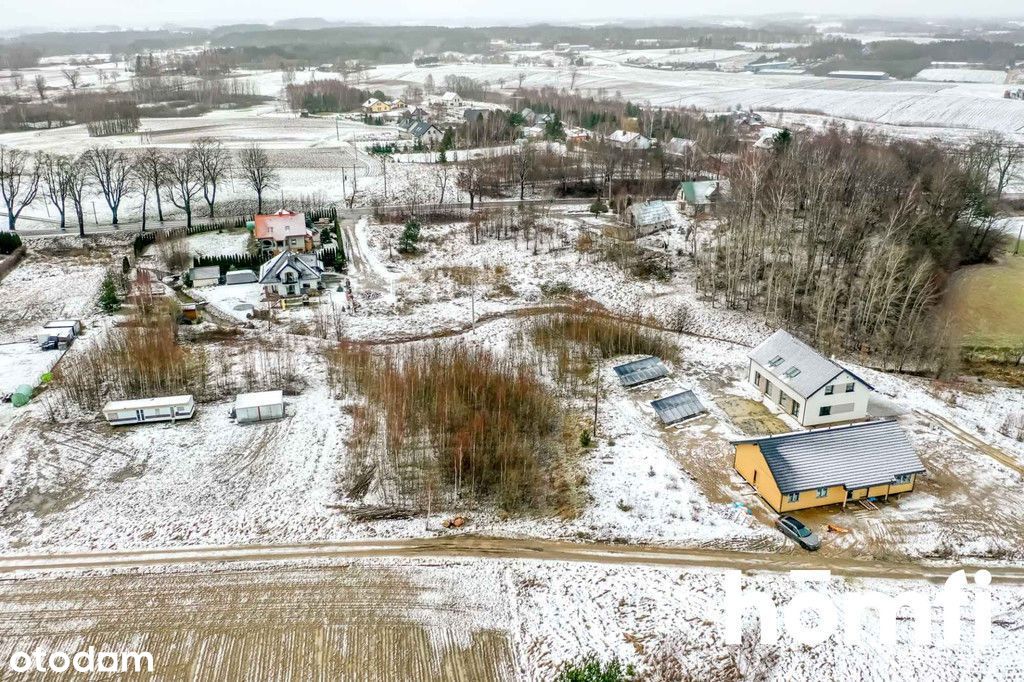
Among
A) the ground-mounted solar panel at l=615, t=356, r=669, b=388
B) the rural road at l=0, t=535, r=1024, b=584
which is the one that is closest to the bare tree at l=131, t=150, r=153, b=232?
the rural road at l=0, t=535, r=1024, b=584

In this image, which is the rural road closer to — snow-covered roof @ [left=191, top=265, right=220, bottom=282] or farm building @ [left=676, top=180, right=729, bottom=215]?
snow-covered roof @ [left=191, top=265, right=220, bottom=282]

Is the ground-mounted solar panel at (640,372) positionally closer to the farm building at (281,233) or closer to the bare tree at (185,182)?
the farm building at (281,233)

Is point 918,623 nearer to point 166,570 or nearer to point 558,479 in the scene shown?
point 558,479

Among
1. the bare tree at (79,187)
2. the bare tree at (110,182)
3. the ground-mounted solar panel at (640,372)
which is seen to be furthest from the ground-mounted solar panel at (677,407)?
the bare tree at (110,182)

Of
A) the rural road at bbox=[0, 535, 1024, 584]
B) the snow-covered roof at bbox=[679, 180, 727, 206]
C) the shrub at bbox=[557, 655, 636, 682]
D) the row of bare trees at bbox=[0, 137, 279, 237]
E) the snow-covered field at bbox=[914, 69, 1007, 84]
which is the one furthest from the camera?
the snow-covered field at bbox=[914, 69, 1007, 84]

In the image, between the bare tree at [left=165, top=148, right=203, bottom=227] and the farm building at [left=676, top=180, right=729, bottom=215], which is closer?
the bare tree at [left=165, top=148, right=203, bottom=227]

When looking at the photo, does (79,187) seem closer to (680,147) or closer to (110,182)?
(110,182)

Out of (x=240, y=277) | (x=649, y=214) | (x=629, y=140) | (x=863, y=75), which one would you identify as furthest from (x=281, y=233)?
(x=863, y=75)

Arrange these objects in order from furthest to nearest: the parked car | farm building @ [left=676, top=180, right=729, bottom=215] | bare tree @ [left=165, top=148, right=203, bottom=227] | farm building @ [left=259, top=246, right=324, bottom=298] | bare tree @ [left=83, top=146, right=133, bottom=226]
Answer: farm building @ [left=676, top=180, right=729, bottom=215] → bare tree @ [left=165, top=148, right=203, bottom=227] → bare tree @ [left=83, top=146, right=133, bottom=226] → farm building @ [left=259, top=246, right=324, bottom=298] → the parked car
